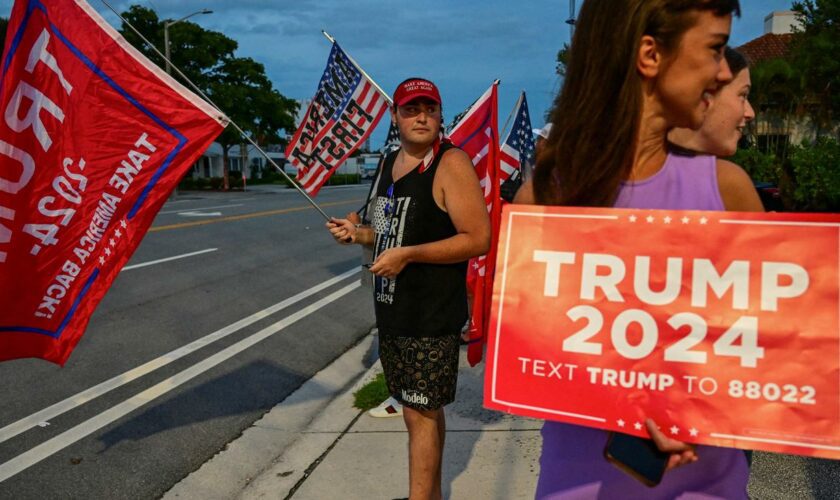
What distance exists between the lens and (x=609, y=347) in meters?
1.44

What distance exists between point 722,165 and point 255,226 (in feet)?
55.2

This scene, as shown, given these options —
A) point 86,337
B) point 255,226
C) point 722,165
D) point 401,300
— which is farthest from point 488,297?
point 255,226

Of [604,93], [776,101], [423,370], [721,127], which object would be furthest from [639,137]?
[776,101]

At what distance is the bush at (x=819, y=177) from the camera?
1403 centimetres

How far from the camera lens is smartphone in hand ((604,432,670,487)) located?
1.36m

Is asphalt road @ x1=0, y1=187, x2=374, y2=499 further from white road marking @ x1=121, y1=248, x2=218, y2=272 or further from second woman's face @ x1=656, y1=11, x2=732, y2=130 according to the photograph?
second woman's face @ x1=656, y1=11, x2=732, y2=130

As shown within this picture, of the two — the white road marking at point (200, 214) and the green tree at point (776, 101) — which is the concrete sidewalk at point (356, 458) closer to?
the white road marking at point (200, 214)

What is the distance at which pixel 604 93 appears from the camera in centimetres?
152

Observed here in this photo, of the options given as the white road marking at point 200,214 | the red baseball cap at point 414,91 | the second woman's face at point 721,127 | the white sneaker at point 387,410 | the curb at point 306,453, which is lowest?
the curb at point 306,453

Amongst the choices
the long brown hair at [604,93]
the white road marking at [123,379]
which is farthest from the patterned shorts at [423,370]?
the white road marking at [123,379]

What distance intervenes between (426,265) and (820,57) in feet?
77.3

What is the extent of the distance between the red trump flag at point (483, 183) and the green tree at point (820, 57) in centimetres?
1949

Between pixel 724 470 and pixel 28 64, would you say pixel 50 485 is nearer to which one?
pixel 28 64

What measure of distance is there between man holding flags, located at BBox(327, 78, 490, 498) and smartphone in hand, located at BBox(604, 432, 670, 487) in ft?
4.93
